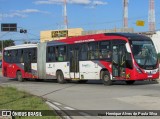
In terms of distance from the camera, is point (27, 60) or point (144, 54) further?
point (27, 60)

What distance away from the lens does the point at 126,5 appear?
73.4 m

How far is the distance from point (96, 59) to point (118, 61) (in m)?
1.95

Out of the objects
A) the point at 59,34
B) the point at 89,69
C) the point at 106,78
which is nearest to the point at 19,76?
the point at 89,69

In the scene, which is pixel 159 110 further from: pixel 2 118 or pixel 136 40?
pixel 136 40

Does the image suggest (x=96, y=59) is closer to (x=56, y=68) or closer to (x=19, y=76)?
(x=56, y=68)

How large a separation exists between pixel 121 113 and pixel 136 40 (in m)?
11.8

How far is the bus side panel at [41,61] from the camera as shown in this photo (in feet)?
102

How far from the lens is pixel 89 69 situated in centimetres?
2600

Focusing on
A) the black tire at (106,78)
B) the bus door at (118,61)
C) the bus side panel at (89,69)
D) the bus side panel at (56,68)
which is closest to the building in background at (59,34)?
the bus side panel at (56,68)

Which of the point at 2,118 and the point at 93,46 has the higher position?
the point at 93,46

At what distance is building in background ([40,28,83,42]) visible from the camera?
303ft

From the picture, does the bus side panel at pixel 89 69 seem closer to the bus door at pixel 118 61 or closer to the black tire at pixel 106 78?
the black tire at pixel 106 78

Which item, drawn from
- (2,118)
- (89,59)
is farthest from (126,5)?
(2,118)

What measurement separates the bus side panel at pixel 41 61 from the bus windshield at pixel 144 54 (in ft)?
30.6
